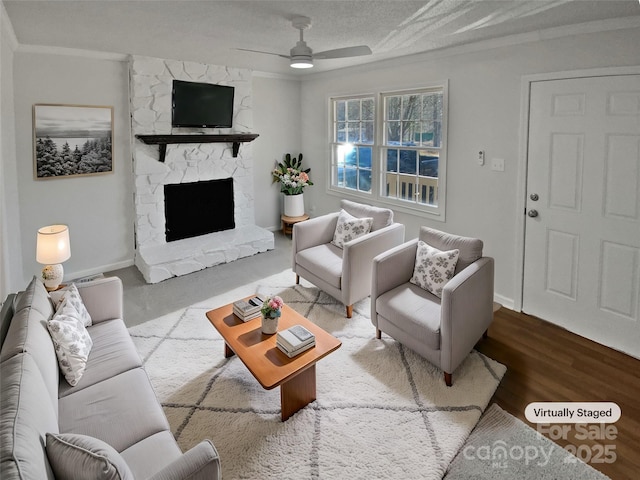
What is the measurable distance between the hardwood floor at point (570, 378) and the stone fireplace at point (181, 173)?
3.23m

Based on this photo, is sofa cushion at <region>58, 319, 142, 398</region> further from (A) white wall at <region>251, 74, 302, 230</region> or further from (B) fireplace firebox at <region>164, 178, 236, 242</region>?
(A) white wall at <region>251, 74, 302, 230</region>

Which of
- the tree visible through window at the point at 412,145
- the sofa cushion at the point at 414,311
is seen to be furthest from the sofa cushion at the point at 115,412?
the tree visible through window at the point at 412,145

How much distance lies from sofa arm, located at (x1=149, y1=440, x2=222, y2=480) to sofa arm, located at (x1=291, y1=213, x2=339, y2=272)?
2.80 metres

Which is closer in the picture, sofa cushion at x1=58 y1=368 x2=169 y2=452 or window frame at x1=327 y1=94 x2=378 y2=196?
sofa cushion at x1=58 y1=368 x2=169 y2=452

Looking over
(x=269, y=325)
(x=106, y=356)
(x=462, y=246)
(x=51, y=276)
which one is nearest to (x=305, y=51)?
(x=462, y=246)

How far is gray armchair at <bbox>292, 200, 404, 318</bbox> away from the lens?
138 inches

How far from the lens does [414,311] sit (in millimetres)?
2826

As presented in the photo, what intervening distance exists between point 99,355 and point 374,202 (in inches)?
145

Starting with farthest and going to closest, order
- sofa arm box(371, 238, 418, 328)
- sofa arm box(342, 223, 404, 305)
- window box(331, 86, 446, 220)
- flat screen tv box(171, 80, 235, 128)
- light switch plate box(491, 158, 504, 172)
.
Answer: flat screen tv box(171, 80, 235, 128) → window box(331, 86, 446, 220) → light switch plate box(491, 158, 504, 172) → sofa arm box(342, 223, 404, 305) → sofa arm box(371, 238, 418, 328)

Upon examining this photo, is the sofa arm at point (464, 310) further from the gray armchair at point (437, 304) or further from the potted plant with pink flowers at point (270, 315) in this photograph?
the potted plant with pink flowers at point (270, 315)

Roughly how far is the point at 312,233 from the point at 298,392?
2.05 meters

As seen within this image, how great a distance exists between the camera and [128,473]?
4.27 ft

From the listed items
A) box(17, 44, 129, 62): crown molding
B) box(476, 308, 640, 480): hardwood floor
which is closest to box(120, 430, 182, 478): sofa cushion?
box(476, 308, 640, 480): hardwood floor

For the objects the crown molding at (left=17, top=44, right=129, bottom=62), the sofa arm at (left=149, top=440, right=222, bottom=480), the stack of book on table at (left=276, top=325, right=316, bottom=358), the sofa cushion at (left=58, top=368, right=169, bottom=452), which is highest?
the crown molding at (left=17, top=44, right=129, bottom=62)
